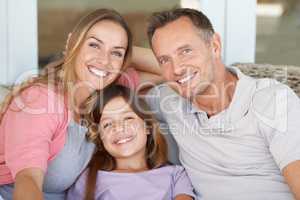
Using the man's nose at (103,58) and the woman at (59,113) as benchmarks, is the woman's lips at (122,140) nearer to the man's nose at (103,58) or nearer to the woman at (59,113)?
the woman at (59,113)

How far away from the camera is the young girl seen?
1657mm

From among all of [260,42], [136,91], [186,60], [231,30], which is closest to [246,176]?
[186,60]

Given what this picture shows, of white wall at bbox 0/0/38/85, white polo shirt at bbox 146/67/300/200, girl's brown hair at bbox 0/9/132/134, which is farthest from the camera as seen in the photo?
white wall at bbox 0/0/38/85

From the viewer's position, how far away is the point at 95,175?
1.67 meters

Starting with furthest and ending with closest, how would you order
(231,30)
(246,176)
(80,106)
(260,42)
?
(260,42) → (231,30) → (80,106) → (246,176)

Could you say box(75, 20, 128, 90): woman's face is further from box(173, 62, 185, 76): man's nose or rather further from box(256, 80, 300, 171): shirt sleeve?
box(256, 80, 300, 171): shirt sleeve

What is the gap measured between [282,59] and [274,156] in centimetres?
111

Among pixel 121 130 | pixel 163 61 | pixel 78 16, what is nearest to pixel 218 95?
pixel 163 61

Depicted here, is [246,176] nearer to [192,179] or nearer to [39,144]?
[192,179]

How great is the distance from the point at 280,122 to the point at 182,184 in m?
0.36

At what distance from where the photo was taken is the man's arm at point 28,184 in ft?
4.59

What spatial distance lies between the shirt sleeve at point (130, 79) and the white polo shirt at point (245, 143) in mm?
282

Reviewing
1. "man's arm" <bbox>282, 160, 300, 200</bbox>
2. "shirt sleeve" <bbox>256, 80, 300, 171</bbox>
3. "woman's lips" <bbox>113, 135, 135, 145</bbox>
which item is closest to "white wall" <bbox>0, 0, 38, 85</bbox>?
"woman's lips" <bbox>113, 135, 135, 145</bbox>

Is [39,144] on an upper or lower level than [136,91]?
lower
